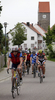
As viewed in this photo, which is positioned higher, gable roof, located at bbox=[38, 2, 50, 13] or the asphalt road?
gable roof, located at bbox=[38, 2, 50, 13]

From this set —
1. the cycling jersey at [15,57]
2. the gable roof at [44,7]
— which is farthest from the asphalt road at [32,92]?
the gable roof at [44,7]

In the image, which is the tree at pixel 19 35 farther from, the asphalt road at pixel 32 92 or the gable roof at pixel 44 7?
the gable roof at pixel 44 7

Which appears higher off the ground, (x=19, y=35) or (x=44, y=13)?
(x=44, y=13)

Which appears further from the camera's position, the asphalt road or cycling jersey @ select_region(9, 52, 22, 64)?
cycling jersey @ select_region(9, 52, 22, 64)

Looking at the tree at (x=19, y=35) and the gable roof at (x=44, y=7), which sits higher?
the gable roof at (x=44, y=7)

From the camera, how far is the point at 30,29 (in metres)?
102

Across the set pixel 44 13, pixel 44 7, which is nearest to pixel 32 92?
pixel 44 13

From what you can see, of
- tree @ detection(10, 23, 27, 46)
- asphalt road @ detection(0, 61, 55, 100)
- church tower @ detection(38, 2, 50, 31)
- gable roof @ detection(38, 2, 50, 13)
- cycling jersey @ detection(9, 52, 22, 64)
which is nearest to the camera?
asphalt road @ detection(0, 61, 55, 100)

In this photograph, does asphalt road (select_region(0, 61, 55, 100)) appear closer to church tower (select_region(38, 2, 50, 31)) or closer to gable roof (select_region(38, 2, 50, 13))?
church tower (select_region(38, 2, 50, 31))

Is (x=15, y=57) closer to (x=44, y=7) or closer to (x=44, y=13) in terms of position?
(x=44, y=13)

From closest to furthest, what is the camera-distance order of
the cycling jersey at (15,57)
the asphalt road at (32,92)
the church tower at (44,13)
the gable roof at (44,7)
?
the asphalt road at (32,92), the cycling jersey at (15,57), the church tower at (44,13), the gable roof at (44,7)

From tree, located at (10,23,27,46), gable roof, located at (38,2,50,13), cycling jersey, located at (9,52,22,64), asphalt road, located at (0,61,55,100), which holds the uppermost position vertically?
gable roof, located at (38,2,50,13)

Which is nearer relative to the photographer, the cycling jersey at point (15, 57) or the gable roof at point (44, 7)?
the cycling jersey at point (15, 57)

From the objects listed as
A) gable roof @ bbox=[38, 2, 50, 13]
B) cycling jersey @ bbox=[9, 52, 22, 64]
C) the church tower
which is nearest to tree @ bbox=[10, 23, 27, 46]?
cycling jersey @ bbox=[9, 52, 22, 64]
